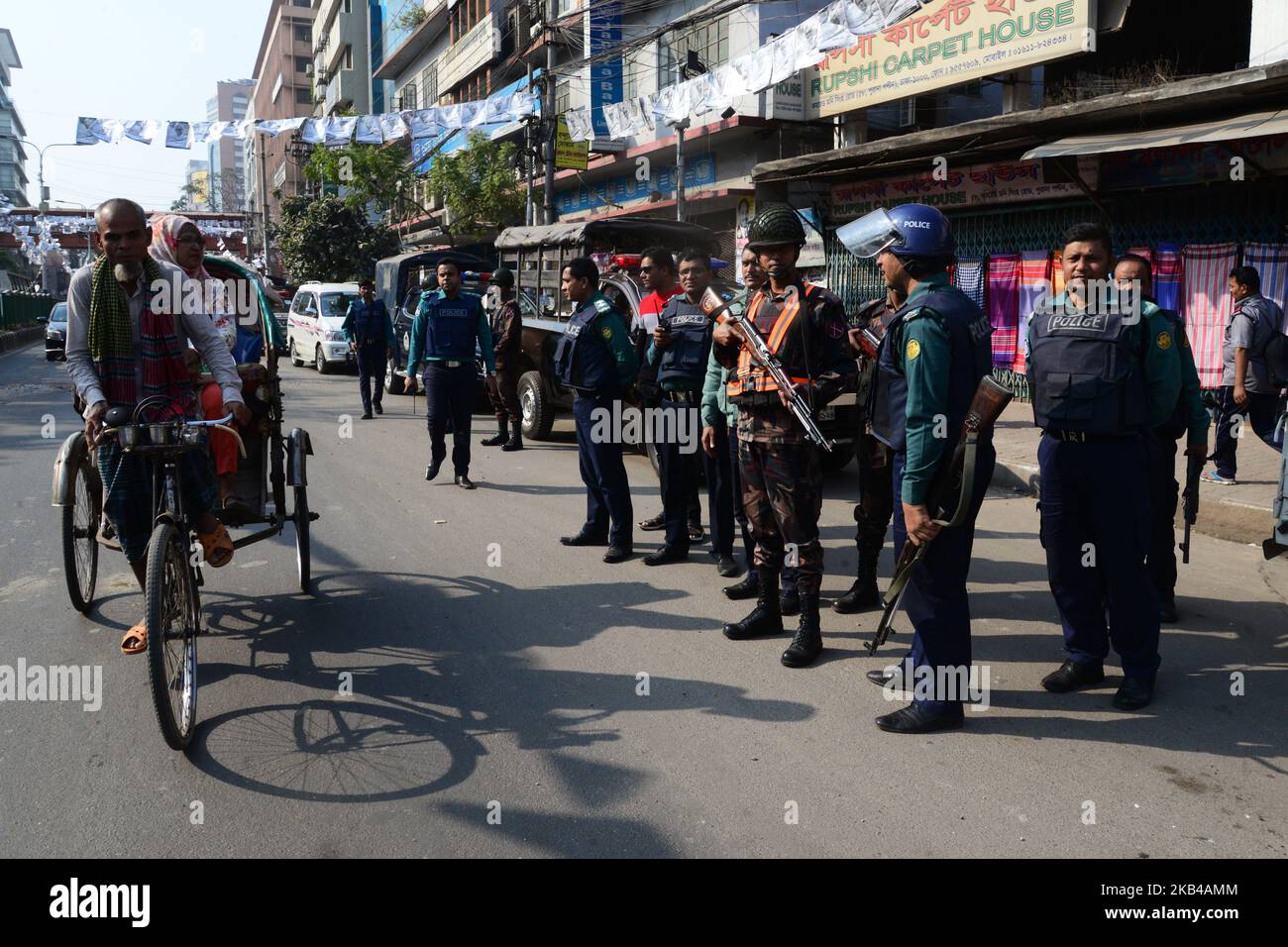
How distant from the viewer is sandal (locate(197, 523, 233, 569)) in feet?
14.9

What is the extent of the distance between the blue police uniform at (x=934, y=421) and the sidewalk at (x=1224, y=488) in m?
4.45

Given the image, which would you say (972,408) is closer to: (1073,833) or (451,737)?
(1073,833)

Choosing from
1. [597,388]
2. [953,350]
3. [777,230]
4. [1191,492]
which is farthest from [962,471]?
[597,388]

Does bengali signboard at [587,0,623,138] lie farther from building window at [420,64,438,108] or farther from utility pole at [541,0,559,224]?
building window at [420,64,438,108]

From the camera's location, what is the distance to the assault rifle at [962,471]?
12.3 feet

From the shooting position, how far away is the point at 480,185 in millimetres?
27312

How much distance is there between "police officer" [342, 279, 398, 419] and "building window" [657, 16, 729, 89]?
8.81 metres

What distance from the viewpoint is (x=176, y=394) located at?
175 inches

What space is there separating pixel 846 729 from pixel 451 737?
1512 millimetres

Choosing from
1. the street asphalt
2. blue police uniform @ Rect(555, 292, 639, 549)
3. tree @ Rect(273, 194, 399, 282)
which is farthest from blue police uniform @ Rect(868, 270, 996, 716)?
tree @ Rect(273, 194, 399, 282)

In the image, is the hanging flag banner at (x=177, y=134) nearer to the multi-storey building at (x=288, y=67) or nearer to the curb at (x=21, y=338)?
the curb at (x=21, y=338)

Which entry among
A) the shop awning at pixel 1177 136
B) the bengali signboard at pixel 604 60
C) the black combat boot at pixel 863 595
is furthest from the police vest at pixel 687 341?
the bengali signboard at pixel 604 60

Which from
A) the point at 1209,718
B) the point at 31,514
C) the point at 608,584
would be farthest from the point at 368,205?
the point at 1209,718

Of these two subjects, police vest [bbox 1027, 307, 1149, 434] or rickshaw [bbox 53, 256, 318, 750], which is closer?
rickshaw [bbox 53, 256, 318, 750]
